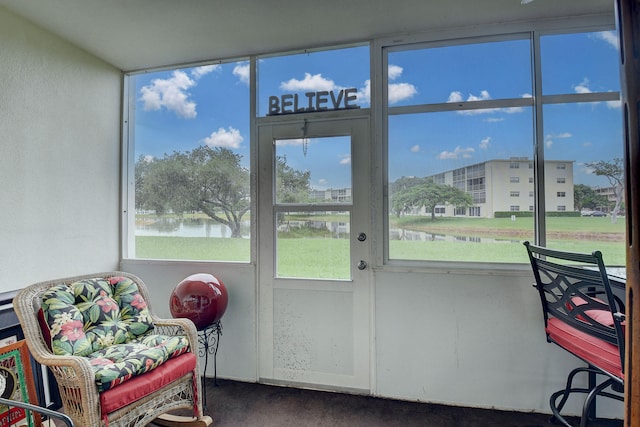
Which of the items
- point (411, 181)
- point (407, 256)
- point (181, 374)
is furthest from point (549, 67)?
point (181, 374)

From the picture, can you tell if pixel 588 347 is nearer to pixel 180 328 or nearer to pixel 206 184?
pixel 180 328

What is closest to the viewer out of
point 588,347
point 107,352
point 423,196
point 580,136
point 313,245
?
point 588,347

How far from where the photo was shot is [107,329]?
6.33 ft

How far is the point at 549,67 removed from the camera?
2256mm

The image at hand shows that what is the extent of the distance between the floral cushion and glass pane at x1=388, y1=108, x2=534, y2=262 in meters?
1.74

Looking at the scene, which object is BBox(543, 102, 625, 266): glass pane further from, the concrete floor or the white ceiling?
the concrete floor

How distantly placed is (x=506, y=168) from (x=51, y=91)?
3.39m

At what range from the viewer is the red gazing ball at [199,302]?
2.21m

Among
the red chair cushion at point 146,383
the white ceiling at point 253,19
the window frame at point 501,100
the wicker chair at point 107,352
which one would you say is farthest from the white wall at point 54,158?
the window frame at point 501,100

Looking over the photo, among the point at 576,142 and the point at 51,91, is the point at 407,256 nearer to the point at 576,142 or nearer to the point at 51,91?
the point at 576,142

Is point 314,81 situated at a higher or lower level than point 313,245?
higher

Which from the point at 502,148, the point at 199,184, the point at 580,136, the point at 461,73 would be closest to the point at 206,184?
the point at 199,184

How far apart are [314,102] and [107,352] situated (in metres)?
2.19

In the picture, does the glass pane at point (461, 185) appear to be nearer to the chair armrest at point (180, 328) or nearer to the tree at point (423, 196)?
the tree at point (423, 196)
